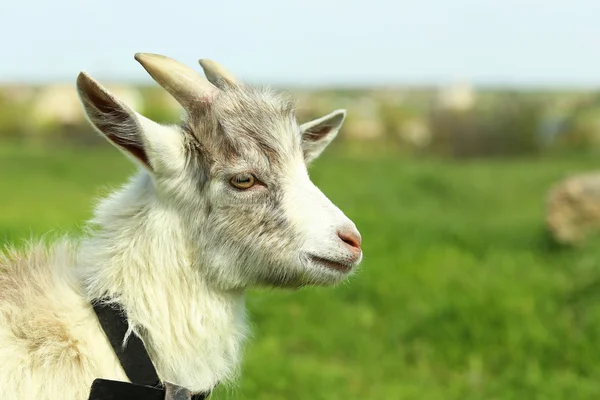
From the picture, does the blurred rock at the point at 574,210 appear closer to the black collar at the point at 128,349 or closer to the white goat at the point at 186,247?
the white goat at the point at 186,247

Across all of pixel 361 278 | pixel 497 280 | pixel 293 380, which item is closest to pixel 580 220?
pixel 497 280

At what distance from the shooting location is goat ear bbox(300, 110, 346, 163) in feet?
11.9

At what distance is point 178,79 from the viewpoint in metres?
2.97

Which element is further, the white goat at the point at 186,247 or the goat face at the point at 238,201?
the goat face at the point at 238,201

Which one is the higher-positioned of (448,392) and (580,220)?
(448,392)

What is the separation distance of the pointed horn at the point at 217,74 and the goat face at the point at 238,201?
7.5 inches

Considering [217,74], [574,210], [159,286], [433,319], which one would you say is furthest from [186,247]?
[574,210]

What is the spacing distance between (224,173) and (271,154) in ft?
0.72

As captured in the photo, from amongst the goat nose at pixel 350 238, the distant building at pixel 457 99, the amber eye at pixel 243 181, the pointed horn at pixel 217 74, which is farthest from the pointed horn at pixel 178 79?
the distant building at pixel 457 99

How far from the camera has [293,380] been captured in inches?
223

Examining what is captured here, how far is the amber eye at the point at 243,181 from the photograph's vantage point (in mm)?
3027

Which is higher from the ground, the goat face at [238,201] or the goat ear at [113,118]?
the goat ear at [113,118]

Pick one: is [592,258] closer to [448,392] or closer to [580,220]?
[580,220]

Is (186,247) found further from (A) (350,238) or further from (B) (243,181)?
(A) (350,238)
